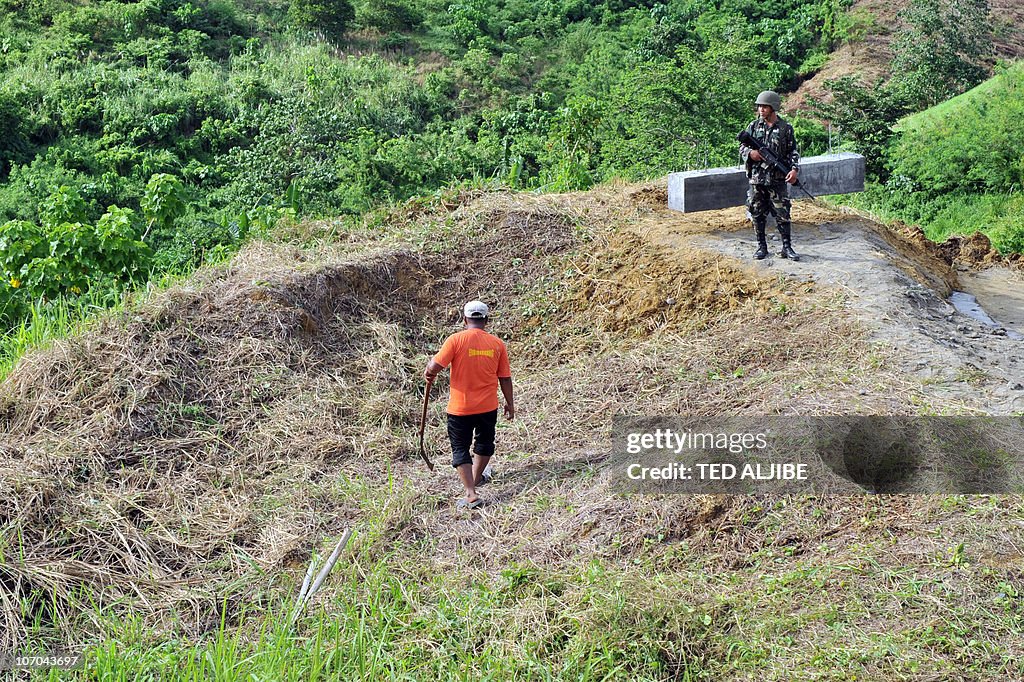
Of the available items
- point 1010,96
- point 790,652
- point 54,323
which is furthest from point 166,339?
point 1010,96

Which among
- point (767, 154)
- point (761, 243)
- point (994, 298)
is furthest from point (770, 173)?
point (994, 298)

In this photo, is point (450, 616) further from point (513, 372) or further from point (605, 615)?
point (513, 372)

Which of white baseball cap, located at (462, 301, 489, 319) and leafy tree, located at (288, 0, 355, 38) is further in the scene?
leafy tree, located at (288, 0, 355, 38)

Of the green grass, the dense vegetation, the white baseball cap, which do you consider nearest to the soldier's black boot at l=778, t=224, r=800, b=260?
the white baseball cap

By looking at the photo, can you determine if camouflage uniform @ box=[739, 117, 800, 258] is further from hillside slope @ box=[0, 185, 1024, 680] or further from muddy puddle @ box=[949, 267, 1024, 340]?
muddy puddle @ box=[949, 267, 1024, 340]

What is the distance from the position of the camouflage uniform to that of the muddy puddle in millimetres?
1774

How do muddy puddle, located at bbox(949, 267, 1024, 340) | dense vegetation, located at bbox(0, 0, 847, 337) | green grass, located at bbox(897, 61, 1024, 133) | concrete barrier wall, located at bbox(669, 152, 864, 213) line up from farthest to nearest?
1. green grass, located at bbox(897, 61, 1024, 133)
2. dense vegetation, located at bbox(0, 0, 847, 337)
3. concrete barrier wall, located at bbox(669, 152, 864, 213)
4. muddy puddle, located at bbox(949, 267, 1024, 340)

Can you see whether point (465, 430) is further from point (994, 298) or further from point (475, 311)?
point (994, 298)

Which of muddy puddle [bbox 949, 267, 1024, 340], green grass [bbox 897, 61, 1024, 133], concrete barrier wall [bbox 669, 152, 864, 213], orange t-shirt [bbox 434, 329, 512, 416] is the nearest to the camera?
orange t-shirt [bbox 434, 329, 512, 416]

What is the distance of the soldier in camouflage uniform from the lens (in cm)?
763

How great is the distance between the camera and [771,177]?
7.70 m

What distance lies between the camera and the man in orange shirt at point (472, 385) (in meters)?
5.48

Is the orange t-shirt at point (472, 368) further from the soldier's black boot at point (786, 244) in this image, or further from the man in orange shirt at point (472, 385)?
the soldier's black boot at point (786, 244)

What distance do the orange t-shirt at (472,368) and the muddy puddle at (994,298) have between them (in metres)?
4.16
